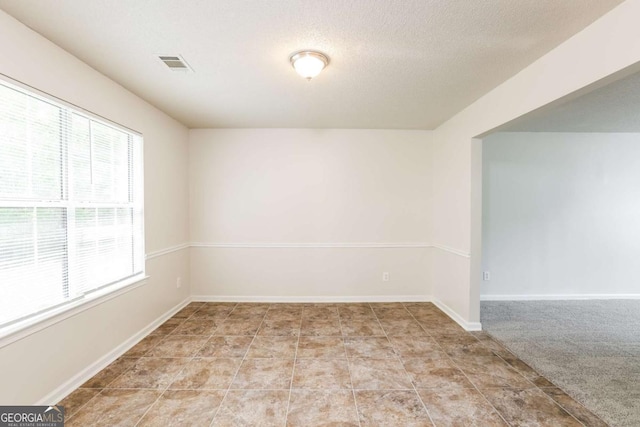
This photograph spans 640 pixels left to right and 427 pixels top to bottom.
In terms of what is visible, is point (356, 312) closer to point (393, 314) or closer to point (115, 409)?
point (393, 314)

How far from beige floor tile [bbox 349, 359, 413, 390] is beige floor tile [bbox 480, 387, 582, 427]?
604 mm

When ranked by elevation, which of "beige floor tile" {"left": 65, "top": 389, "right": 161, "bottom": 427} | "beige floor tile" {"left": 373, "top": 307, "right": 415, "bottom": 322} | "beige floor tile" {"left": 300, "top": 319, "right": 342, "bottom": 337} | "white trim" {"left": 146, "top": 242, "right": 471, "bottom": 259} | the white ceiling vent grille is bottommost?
A: "beige floor tile" {"left": 373, "top": 307, "right": 415, "bottom": 322}

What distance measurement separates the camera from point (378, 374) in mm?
2275

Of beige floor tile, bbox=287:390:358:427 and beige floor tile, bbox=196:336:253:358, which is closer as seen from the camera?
beige floor tile, bbox=287:390:358:427

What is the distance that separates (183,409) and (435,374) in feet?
6.49

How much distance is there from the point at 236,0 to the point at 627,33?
220cm

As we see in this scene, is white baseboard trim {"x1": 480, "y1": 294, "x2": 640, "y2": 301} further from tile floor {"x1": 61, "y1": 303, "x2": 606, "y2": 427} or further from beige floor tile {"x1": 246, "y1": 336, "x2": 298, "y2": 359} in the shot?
beige floor tile {"x1": 246, "y1": 336, "x2": 298, "y2": 359}

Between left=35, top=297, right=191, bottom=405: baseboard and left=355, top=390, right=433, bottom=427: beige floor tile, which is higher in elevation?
left=35, top=297, right=191, bottom=405: baseboard

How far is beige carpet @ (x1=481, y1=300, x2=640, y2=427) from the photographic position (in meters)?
2.00

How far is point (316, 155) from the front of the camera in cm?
404

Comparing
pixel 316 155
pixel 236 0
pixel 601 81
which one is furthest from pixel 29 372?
pixel 601 81

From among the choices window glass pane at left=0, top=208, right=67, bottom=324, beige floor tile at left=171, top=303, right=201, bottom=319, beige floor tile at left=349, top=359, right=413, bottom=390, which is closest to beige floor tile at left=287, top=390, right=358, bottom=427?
beige floor tile at left=349, top=359, right=413, bottom=390

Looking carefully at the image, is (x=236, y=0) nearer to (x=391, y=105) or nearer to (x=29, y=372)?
(x=391, y=105)

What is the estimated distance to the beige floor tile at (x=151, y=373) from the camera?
6.98 ft
